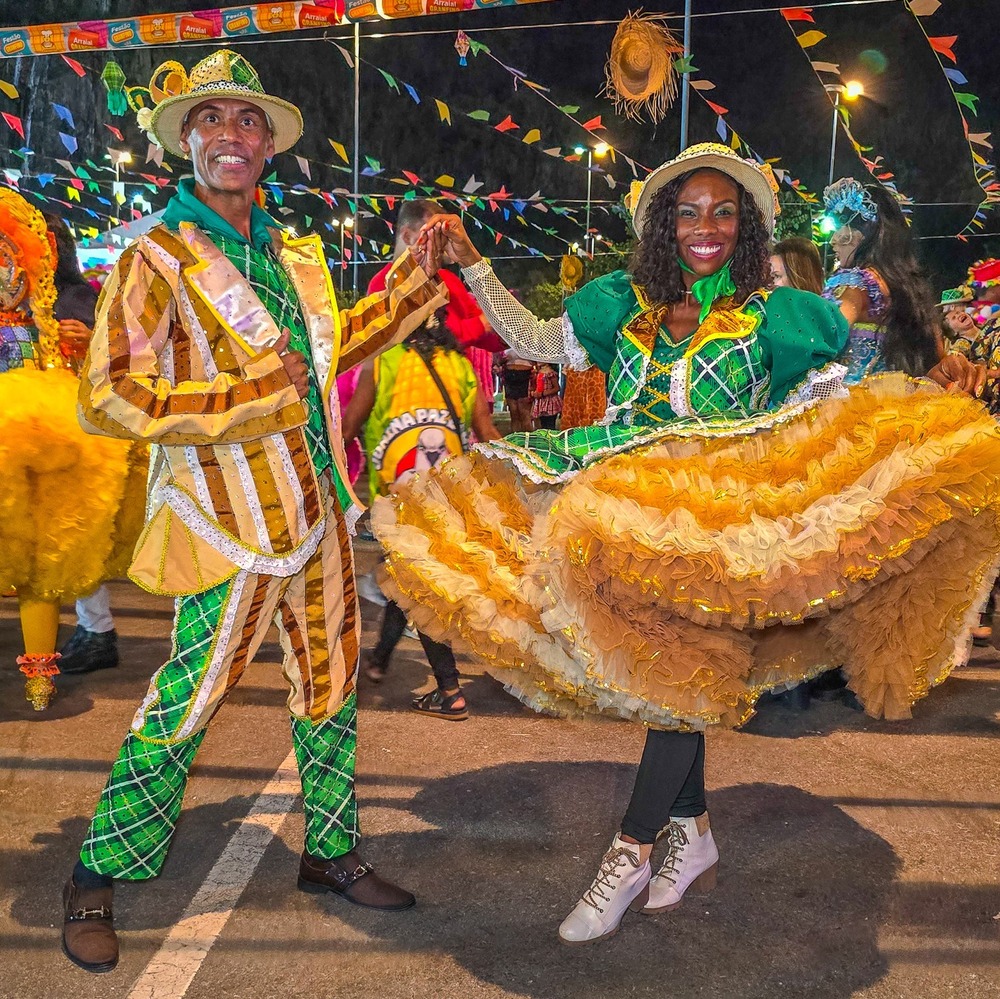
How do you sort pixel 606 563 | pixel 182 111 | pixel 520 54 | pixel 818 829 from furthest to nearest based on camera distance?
pixel 520 54, pixel 818 829, pixel 182 111, pixel 606 563

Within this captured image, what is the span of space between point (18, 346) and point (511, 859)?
4.07 metres

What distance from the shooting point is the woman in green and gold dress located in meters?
2.45

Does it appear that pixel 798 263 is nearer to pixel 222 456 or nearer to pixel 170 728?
pixel 222 456

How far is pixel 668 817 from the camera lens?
120 inches

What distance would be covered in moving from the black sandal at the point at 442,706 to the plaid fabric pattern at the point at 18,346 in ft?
9.45

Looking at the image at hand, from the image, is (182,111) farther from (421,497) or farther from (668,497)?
(668,497)

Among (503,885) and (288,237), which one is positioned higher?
(288,237)

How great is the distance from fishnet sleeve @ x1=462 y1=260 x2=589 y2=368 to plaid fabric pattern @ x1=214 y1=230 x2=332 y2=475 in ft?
2.44

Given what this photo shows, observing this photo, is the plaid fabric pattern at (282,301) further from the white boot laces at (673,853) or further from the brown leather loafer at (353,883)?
the white boot laces at (673,853)

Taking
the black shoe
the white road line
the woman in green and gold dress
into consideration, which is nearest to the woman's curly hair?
the woman in green and gold dress

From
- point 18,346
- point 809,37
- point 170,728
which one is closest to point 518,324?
→ point 170,728

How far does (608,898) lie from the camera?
9.59ft

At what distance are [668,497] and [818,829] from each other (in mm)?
1861

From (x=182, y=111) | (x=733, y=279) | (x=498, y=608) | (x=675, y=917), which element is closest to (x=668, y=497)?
(x=498, y=608)
